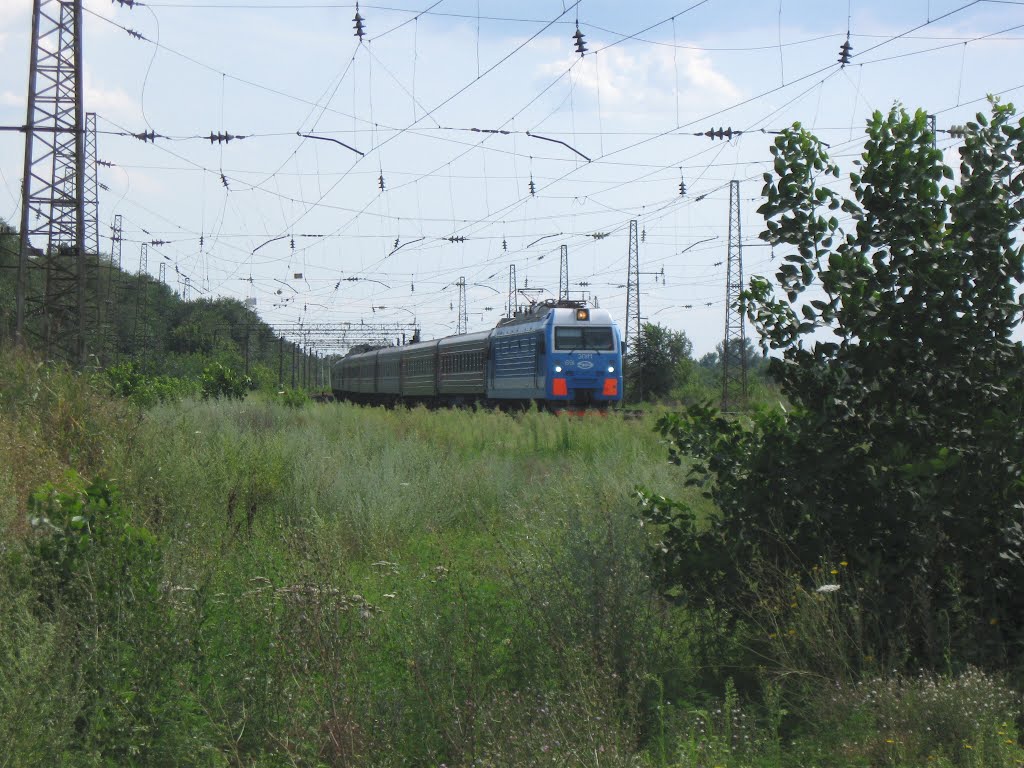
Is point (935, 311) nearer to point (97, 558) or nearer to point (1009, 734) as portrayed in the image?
point (1009, 734)

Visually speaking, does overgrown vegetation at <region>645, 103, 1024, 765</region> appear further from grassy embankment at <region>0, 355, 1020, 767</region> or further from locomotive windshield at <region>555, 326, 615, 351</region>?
locomotive windshield at <region>555, 326, 615, 351</region>

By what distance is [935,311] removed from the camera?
5906mm

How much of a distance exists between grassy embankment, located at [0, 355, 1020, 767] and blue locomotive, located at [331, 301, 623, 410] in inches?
702

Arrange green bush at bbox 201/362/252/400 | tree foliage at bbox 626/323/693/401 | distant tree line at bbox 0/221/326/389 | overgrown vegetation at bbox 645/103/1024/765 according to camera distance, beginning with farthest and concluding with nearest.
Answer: tree foliage at bbox 626/323/693/401 → green bush at bbox 201/362/252/400 → distant tree line at bbox 0/221/326/389 → overgrown vegetation at bbox 645/103/1024/765

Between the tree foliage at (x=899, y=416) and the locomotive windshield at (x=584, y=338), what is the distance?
2100cm

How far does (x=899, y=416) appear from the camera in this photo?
233 inches

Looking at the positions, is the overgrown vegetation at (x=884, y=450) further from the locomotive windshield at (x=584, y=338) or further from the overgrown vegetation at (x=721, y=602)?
the locomotive windshield at (x=584, y=338)

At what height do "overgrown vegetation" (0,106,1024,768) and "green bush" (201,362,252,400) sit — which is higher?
"green bush" (201,362,252,400)

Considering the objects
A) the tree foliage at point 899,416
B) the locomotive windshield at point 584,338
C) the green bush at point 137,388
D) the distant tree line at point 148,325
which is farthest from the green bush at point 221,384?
the tree foliage at point 899,416

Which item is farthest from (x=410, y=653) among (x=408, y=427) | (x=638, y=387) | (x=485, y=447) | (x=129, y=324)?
(x=129, y=324)

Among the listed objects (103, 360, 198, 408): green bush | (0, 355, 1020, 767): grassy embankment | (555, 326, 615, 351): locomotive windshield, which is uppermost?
(555, 326, 615, 351): locomotive windshield

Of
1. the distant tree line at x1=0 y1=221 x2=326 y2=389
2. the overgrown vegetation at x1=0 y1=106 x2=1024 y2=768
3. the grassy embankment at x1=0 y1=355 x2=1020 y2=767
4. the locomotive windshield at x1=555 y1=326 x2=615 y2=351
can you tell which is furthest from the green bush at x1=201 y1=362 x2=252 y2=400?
the overgrown vegetation at x1=0 y1=106 x2=1024 y2=768

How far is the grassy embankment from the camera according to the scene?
14.6 ft

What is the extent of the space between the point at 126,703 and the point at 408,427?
16575 millimetres
